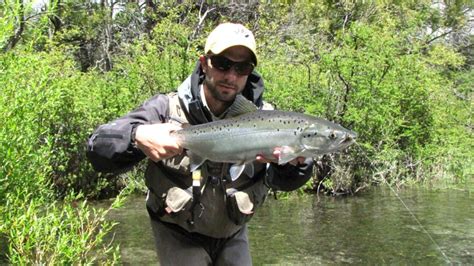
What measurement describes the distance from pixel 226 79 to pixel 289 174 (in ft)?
2.13

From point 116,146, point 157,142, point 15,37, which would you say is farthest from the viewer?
point 15,37

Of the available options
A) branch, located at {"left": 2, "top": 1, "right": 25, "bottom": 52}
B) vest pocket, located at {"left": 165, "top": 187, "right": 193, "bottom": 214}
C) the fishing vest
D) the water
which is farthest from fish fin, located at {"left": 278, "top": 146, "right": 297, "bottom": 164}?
the water

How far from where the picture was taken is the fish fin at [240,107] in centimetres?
306

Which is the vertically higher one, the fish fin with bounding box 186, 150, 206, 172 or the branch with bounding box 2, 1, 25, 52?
the branch with bounding box 2, 1, 25, 52

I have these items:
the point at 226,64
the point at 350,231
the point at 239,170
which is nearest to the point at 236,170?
the point at 239,170

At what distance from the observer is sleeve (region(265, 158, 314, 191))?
3229 millimetres

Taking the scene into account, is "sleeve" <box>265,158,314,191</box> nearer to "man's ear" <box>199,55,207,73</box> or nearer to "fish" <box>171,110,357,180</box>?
"fish" <box>171,110,357,180</box>

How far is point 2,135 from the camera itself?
217 inches

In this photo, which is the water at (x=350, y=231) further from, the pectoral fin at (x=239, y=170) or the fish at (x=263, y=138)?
the fish at (x=263, y=138)

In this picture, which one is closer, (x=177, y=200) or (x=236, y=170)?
(x=236, y=170)

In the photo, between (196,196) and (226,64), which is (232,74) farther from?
(196,196)

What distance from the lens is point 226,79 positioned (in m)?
3.19

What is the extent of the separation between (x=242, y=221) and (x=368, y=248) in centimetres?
654

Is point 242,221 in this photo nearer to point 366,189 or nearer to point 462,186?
point 366,189
